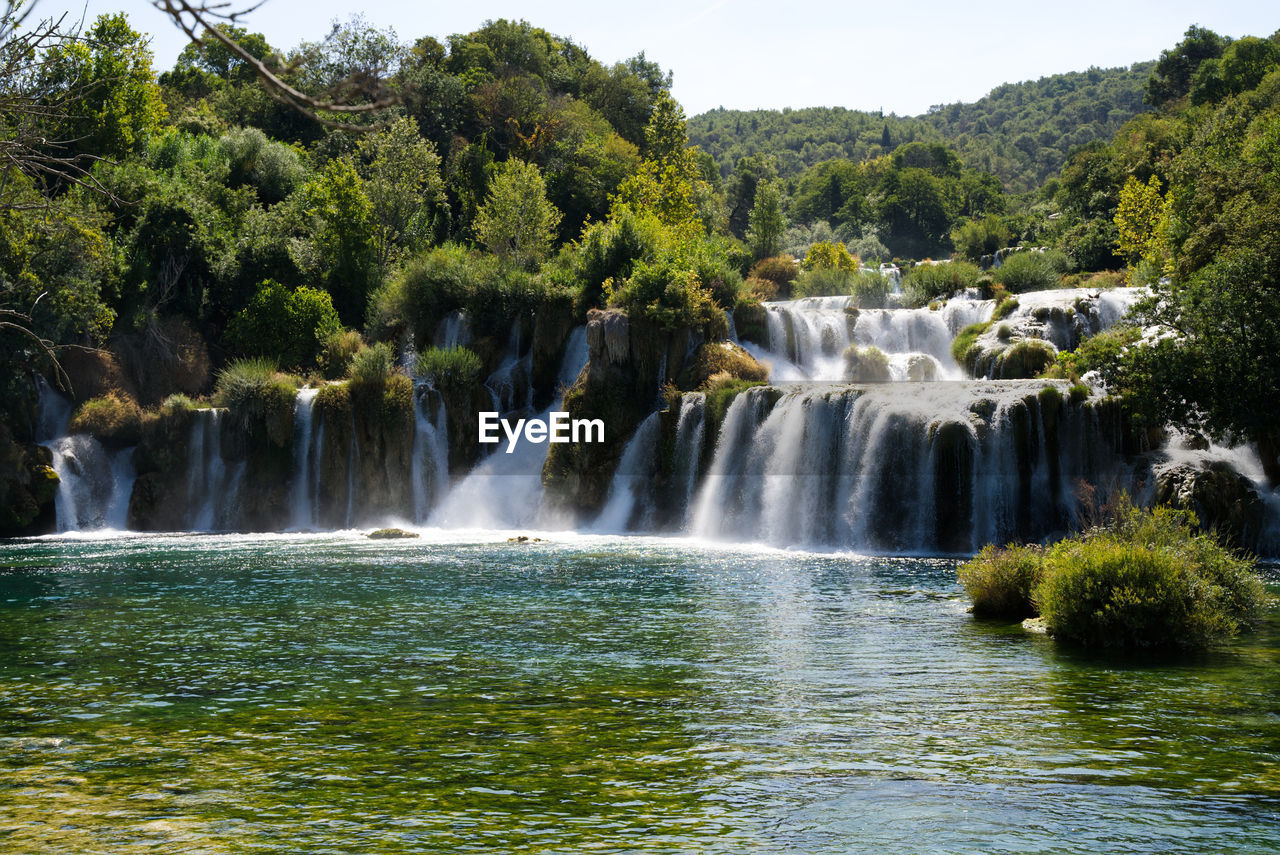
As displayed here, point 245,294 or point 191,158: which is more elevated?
point 191,158

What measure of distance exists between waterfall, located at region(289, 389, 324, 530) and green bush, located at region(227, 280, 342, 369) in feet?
18.6

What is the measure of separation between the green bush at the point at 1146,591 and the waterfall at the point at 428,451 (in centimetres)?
2666

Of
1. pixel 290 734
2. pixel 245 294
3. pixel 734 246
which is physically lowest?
pixel 290 734

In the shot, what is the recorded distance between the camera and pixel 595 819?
27.8 ft

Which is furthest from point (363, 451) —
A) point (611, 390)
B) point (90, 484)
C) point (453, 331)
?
point (90, 484)

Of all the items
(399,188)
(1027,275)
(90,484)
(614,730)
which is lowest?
(614,730)

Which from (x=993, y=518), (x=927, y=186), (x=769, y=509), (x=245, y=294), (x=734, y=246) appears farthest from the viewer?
(x=927, y=186)

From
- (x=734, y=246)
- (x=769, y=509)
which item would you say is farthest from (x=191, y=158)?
(x=769, y=509)

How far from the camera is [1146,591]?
50.5 ft

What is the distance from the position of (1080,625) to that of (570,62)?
7789 centimetres

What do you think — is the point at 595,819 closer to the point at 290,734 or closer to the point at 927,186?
the point at 290,734

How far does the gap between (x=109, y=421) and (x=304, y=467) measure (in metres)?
7.65

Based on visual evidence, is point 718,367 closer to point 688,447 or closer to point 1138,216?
point 688,447

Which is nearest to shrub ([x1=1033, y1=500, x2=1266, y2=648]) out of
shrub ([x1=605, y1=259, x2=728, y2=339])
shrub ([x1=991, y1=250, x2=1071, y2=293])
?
shrub ([x1=605, y1=259, x2=728, y2=339])
